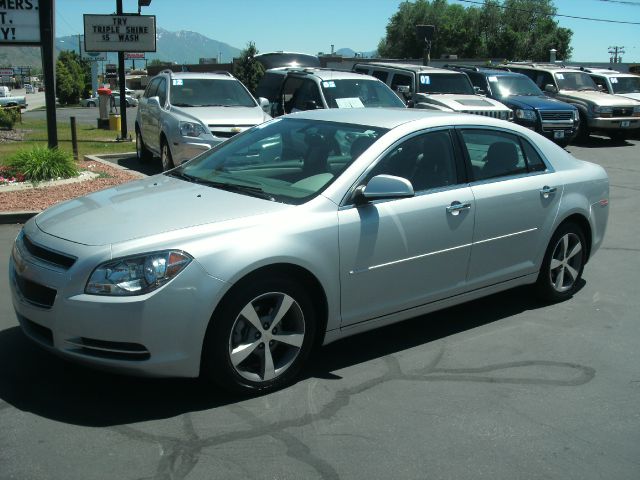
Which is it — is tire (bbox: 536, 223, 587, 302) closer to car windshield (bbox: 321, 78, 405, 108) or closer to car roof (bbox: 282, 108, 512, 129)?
car roof (bbox: 282, 108, 512, 129)

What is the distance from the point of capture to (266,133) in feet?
18.7

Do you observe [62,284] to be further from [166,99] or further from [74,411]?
[166,99]

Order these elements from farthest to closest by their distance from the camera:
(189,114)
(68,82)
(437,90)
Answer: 1. (68,82)
2. (437,90)
3. (189,114)

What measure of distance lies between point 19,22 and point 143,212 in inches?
387

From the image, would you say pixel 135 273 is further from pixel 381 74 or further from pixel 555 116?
pixel 555 116

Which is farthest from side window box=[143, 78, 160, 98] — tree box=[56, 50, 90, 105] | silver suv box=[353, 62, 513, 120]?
tree box=[56, 50, 90, 105]

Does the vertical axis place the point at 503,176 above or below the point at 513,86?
below

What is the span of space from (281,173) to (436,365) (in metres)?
1.68

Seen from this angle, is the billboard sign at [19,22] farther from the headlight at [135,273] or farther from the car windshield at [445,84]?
the headlight at [135,273]

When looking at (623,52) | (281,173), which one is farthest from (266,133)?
(623,52)

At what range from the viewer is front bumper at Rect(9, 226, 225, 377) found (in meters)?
3.85

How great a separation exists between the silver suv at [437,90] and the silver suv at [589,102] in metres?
3.68

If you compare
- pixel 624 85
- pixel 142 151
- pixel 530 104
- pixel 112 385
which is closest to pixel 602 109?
pixel 530 104

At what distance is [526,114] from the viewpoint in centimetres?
1759
